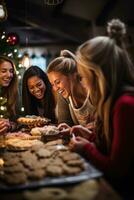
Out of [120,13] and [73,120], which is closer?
[73,120]

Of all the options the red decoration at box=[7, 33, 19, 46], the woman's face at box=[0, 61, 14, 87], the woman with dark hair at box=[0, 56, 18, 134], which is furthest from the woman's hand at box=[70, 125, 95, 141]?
the red decoration at box=[7, 33, 19, 46]

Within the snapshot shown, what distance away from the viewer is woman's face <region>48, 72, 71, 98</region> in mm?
3168

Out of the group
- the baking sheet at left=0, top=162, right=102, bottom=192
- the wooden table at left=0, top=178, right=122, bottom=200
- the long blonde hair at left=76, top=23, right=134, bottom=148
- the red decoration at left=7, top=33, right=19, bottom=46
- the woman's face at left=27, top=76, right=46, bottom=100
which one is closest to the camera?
the wooden table at left=0, top=178, right=122, bottom=200

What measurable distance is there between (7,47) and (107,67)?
234 centimetres

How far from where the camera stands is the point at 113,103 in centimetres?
203

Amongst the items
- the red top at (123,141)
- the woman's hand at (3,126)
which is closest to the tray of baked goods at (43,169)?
the red top at (123,141)

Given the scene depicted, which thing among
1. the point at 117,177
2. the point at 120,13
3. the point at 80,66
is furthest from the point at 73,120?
the point at 120,13

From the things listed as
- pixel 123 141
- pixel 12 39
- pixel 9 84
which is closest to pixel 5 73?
pixel 9 84

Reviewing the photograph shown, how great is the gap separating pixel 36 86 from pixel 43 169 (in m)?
1.82

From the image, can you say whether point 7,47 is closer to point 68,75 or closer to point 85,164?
point 68,75

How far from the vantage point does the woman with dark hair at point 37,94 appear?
3.67 metres

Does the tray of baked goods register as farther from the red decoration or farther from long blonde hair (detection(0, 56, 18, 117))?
the red decoration

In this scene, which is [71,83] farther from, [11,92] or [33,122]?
[11,92]

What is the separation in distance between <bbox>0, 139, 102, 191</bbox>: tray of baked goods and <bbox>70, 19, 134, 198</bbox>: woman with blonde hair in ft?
0.31
